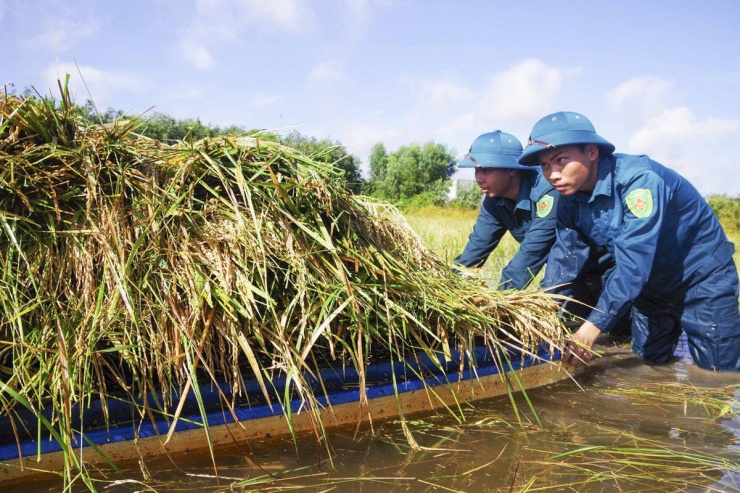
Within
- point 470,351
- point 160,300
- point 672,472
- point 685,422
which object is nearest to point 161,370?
point 160,300

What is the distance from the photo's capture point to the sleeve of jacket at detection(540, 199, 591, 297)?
394 cm

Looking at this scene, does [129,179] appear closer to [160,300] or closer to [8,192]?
[8,192]

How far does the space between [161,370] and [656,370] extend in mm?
3383

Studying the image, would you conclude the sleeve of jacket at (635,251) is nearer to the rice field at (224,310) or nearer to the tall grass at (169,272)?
the rice field at (224,310)

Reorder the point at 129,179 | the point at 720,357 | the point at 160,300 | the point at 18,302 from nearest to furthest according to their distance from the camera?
the point at 18,302
the point at 160,300
the point at 129,179
the point at 720,357

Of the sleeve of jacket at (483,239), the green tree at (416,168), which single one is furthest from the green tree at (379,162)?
the sleeve of jacket at (483,239)

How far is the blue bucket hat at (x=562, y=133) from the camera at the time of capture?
339cm

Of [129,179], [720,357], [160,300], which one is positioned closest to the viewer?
[160,300]

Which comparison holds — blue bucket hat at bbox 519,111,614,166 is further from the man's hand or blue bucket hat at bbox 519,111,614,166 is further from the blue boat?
the blue boat

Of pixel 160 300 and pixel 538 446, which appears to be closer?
pixel 160 300

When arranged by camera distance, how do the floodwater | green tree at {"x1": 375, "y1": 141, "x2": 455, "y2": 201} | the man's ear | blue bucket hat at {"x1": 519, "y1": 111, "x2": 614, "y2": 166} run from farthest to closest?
green tree at {"x1": 375, "y1": 141, "x2": 455, "y2": 201} < the man's ear < blue bucket hat at {"x1": 519, "y1": 111, "x2": 614, "y2": 166} < the floodwater

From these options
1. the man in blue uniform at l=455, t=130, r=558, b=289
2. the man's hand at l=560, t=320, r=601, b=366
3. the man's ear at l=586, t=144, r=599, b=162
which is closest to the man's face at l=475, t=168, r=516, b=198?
the man in blue uniform at l=455, t=130, r=558, b=289

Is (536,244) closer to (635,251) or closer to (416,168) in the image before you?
(635,251)

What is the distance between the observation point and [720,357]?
12.6 ft
